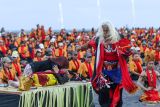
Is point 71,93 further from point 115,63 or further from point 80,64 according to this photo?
point 80,64

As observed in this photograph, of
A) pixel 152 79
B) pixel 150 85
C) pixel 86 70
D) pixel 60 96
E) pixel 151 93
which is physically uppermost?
pixel 60 96

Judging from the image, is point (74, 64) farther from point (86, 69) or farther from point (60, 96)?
point (60, 96)

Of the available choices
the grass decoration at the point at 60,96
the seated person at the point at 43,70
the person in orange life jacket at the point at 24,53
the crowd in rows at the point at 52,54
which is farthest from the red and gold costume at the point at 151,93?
the person in orange life jacket at the point at 24,53

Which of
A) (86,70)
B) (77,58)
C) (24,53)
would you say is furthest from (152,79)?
(24,53)

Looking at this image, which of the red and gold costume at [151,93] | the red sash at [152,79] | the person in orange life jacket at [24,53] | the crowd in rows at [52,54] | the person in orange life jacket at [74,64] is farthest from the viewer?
the person in orange life jacket at [24,53]

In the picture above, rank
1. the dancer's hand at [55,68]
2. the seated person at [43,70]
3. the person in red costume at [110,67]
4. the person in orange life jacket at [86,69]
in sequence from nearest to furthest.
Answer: the person in red costume at [110,67]
the seated person at [43,70]
the dancer's hand at [55,68]
the person in orange life jacket at [86,69]

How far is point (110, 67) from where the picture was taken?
657 centimetres

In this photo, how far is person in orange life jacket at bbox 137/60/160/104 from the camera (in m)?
9.78

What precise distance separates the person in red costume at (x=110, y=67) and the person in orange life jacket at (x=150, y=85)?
10.7 ft

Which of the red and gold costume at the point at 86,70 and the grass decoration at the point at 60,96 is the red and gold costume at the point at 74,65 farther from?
the grass decoration at the point at 60,96

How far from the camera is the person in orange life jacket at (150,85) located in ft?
32.1

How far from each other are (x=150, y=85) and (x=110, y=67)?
12.1ft

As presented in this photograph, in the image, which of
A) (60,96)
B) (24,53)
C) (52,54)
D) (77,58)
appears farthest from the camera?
(24,53)

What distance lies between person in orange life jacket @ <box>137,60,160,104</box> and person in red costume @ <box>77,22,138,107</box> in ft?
10.7
